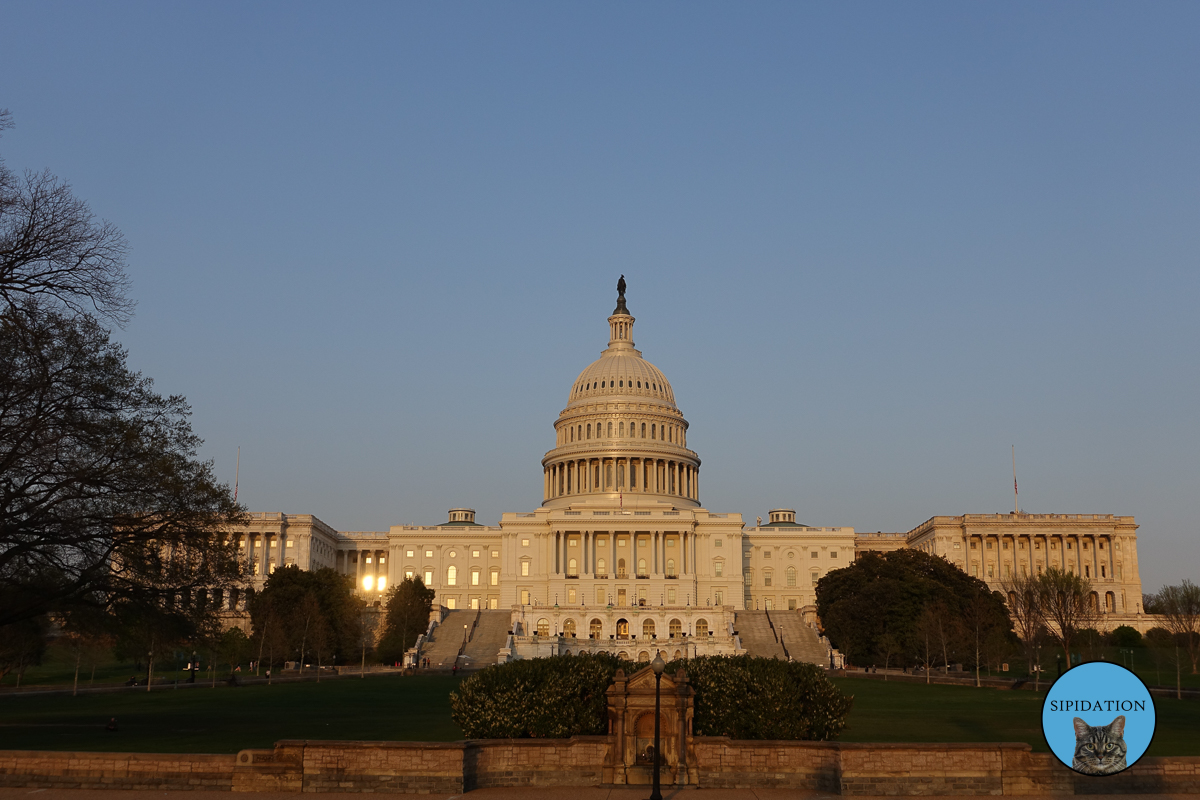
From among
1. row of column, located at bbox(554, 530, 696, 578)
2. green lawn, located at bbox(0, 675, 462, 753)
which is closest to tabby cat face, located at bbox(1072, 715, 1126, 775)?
green lawn, located at bbox(0, 675, 462, 753)

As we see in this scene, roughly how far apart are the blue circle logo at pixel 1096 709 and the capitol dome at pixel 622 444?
128494 mm

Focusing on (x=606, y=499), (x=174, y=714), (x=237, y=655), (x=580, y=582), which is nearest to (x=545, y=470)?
(x=606, y=499)

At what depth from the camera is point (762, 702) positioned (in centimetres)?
3152

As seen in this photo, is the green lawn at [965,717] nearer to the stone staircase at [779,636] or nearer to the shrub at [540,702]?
the shrub at [540,702]

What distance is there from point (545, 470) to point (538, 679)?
426ft

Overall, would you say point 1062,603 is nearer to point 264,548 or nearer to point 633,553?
point 633,553

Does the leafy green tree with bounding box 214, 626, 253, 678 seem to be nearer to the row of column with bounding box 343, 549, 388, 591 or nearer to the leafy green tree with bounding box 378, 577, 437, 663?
the leafy green tree with bounding box 378, 577, 437, 663

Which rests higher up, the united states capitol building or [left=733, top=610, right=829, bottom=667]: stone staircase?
the united states capitol building

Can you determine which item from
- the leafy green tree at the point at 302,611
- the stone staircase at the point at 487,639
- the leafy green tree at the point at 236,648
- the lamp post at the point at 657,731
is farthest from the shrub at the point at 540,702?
the stone staircase at the point at 487,639

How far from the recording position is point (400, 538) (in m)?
149

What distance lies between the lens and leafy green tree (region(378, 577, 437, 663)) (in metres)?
105

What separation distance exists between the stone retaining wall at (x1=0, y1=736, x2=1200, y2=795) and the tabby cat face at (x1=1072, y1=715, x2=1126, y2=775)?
8206 mm

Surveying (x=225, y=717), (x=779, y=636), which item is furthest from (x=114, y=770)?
(x=779, y=636)

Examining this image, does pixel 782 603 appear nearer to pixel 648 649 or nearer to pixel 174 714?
pixel 648 649
